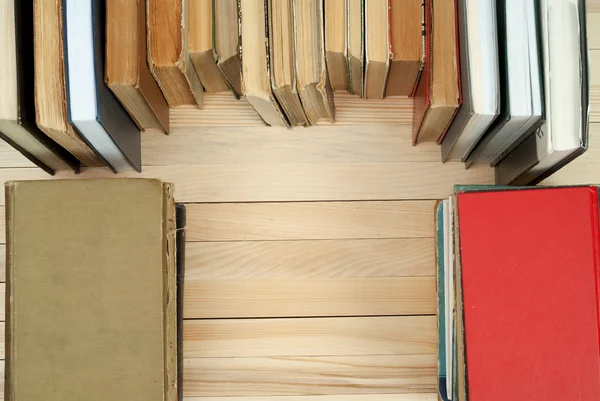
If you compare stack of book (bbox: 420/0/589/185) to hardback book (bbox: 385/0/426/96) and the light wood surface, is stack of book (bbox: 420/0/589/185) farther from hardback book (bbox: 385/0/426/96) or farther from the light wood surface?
the light wood surface

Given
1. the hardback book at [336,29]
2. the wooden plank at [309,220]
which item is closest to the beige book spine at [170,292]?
the wooden plank at [309,220]

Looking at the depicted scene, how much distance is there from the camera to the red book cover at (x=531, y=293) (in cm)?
75

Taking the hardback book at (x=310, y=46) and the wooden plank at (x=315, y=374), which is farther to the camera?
the wooden plank at (x=315, y=374)

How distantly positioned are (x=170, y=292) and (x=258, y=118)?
351 mm

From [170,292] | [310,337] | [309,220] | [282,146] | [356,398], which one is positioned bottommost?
[356,398]

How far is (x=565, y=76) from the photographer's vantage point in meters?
0.72

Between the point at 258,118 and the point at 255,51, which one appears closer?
the point at 255,51

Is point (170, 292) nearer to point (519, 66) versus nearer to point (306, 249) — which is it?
point (306, 249)

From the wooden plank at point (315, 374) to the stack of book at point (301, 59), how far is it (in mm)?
400

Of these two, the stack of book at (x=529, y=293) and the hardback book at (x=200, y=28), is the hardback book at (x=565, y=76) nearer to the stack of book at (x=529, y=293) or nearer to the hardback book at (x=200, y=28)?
the stack of book at (x=529, y=293)

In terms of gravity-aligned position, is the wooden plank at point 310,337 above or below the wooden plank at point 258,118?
below

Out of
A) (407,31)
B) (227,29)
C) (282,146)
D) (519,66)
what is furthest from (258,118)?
(519,66)

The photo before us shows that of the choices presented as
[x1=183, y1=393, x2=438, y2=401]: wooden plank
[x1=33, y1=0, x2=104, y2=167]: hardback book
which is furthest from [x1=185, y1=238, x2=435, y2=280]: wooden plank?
[x1=33, y1=0, x2=104, y2=167]: hardback book

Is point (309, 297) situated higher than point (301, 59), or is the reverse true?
point (301, 59)
